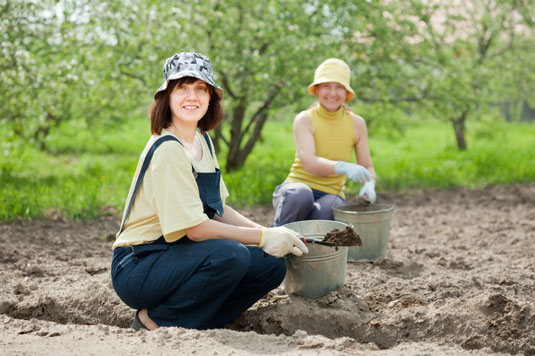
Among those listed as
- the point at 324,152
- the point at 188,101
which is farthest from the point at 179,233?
the point at 324,152

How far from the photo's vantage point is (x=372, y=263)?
12.8 feet

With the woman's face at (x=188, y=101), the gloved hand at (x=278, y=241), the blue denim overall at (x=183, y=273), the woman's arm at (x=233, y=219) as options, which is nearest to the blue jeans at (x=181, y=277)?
the blue denim overall at (x=183, y=273)

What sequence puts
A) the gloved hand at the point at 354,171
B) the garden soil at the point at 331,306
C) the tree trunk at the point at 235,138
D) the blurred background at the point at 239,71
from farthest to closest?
the tree trunk at the point at 235,138, the blurred background at the point at 239,71, the gloved hand at the point at 354,171, the garden soil at the point at 331,306

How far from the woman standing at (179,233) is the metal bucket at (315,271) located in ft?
0.62

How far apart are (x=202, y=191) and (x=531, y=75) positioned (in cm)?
721

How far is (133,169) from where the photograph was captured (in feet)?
24.7

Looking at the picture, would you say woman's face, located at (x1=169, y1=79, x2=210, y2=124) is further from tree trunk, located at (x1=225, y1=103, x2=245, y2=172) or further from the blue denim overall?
tree trunk, located at (x1=225, y1=103, x2=245, y2=172)

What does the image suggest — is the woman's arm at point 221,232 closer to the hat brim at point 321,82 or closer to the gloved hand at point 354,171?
the gloved hand at point 354,171

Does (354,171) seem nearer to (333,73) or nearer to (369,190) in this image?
(369,190)

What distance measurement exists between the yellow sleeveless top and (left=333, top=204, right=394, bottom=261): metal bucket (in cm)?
26

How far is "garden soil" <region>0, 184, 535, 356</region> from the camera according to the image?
2443 millimetres

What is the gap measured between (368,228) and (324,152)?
656 mm

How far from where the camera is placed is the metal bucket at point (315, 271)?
2.98 meters

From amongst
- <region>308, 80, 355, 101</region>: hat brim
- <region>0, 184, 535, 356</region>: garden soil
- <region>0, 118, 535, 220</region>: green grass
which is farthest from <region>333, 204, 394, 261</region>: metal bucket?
<region>0, 118, 535, 220</region>: green grass
